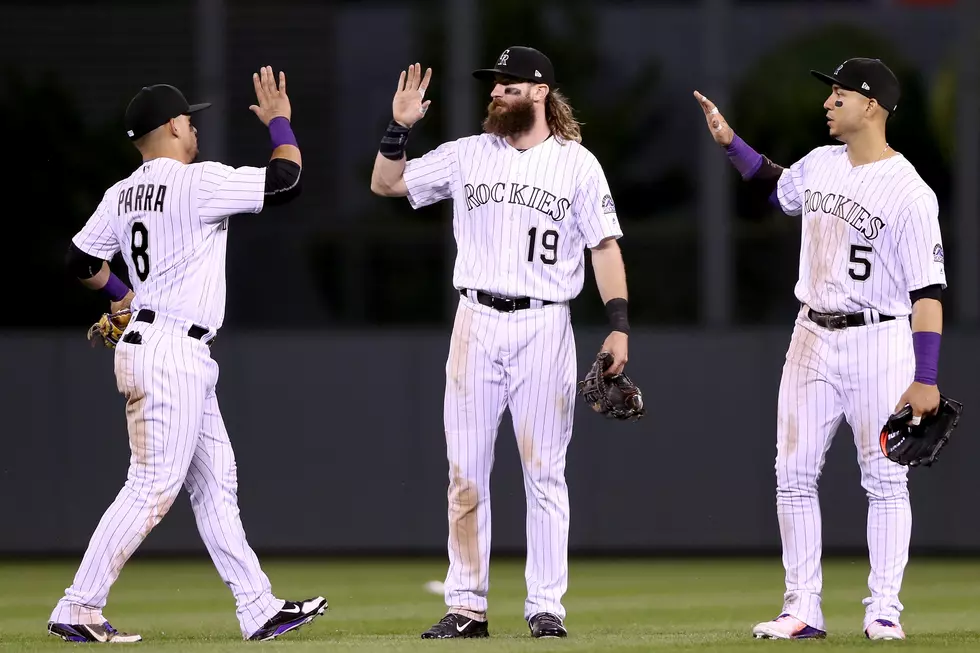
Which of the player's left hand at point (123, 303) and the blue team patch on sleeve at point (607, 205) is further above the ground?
the blue team patch on sleeve at point (607, 205)

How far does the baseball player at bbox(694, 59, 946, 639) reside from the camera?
17.9 feet

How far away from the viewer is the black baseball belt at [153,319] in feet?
18.1

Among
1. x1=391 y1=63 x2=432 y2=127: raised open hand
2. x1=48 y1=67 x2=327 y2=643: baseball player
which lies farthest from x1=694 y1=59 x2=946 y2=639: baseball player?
x1=48 y1=67 x2=327 y2=643: baseball player

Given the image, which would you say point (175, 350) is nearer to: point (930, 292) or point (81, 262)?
point (81, 262)

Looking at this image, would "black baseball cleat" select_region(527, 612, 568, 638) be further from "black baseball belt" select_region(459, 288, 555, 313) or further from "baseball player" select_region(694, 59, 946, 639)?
"black baseball belt" select_region(459, 288, 555, 313)

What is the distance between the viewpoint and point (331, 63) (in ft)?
36.4

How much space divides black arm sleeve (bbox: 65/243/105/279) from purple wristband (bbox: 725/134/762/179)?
2.44m

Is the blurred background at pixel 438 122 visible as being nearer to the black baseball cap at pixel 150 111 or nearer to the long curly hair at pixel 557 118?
the long curly hair at pixel 557 118

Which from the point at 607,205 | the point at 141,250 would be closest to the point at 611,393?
the point at 607,205

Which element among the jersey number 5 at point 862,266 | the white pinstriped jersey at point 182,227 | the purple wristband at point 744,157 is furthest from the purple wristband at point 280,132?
the jersey number 5 at point 862,266

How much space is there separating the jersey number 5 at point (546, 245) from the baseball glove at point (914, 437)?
1.32 meters

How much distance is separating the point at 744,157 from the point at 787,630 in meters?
1.80

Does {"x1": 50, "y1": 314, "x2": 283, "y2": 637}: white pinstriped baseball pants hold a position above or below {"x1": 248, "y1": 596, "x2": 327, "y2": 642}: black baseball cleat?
above

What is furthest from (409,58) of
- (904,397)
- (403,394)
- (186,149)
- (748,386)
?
(904,397)
